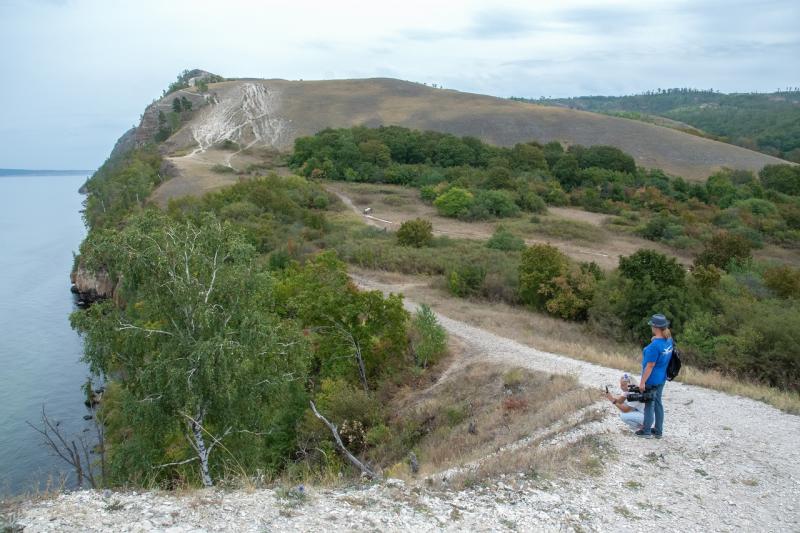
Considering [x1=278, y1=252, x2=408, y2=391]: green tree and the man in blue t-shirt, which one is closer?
the man in blue t-shirt

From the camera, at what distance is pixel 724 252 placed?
3045 centimetres

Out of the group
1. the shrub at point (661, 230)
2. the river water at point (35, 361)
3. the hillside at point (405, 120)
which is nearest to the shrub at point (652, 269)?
the river water at point (35, 361)

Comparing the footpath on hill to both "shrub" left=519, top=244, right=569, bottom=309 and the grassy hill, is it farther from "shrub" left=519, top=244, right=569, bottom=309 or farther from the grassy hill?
the grassy hill

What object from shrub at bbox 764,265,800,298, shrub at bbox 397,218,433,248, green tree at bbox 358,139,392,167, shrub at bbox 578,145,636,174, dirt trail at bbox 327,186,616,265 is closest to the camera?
shrub at bbox 764,265,800,298

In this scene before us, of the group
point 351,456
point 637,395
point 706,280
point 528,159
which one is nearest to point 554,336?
point 706,280

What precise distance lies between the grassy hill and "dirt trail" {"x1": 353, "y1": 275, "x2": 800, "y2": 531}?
204 ft

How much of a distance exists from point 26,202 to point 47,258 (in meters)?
78.0

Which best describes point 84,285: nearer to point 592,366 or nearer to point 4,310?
point 4,310

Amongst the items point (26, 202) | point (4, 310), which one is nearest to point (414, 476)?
point (4, 310)

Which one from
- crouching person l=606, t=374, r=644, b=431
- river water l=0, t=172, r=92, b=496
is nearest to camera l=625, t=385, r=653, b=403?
crouching person l=606, t=374, r=644, b=431

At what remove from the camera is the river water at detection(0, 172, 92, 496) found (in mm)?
19252

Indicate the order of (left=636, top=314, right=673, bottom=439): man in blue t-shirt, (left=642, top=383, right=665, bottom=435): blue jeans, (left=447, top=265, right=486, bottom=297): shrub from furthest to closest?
(left=447, top=265, right=486, bottom=297): shrub → (left=642, top=383, right=665, bottom=435): blue jeans → (left=636, top=314, right=673, bottom=439): man in blue t-shirt

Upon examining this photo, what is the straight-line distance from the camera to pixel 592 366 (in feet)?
48.5

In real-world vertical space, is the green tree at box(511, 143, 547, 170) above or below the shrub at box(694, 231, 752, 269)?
above
